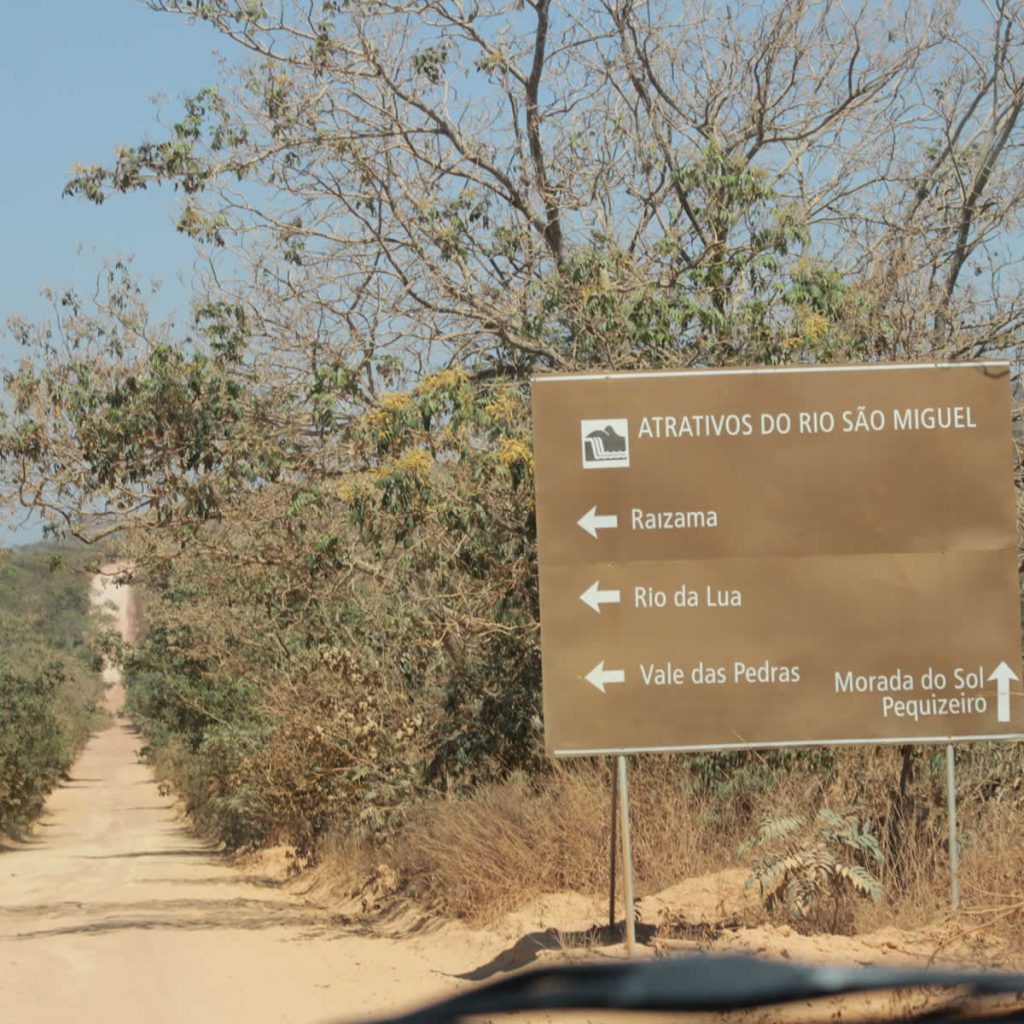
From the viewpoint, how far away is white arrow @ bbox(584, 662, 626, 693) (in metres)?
8.24

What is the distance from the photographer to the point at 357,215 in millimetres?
14547

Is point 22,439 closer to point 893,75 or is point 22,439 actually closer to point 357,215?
point 357,215

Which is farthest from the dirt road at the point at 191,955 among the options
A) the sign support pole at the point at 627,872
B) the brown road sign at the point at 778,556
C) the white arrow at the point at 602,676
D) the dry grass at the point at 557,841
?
the brown road sign at the point at 778,556

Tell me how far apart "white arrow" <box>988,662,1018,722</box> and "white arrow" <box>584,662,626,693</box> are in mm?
2205

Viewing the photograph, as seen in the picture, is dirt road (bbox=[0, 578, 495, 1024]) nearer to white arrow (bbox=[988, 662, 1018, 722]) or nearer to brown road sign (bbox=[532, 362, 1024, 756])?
brown road sign (bbox=[532, 362, 1024, 756])

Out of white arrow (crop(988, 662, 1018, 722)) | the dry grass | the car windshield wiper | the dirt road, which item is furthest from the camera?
the dry grass

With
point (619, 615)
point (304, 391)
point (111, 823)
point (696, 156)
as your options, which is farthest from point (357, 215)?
point (111, 823)

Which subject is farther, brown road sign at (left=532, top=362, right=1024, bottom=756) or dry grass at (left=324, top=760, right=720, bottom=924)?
dry grass at (left=324, top=760, right=720, bottom=924)

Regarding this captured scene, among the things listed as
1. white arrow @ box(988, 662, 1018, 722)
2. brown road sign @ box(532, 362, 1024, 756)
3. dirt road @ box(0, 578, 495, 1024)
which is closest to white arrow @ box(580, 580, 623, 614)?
brown road sign @ box(532, 362, 1024, 756)

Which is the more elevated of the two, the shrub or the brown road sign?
the brown road sign

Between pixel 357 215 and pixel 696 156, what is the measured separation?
349 cm

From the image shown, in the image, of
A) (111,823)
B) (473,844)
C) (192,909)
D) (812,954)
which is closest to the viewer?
(812,954)

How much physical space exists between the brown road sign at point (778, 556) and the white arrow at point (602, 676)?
0.01 metres

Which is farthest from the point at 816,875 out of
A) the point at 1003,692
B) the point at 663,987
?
the point at 663,987
